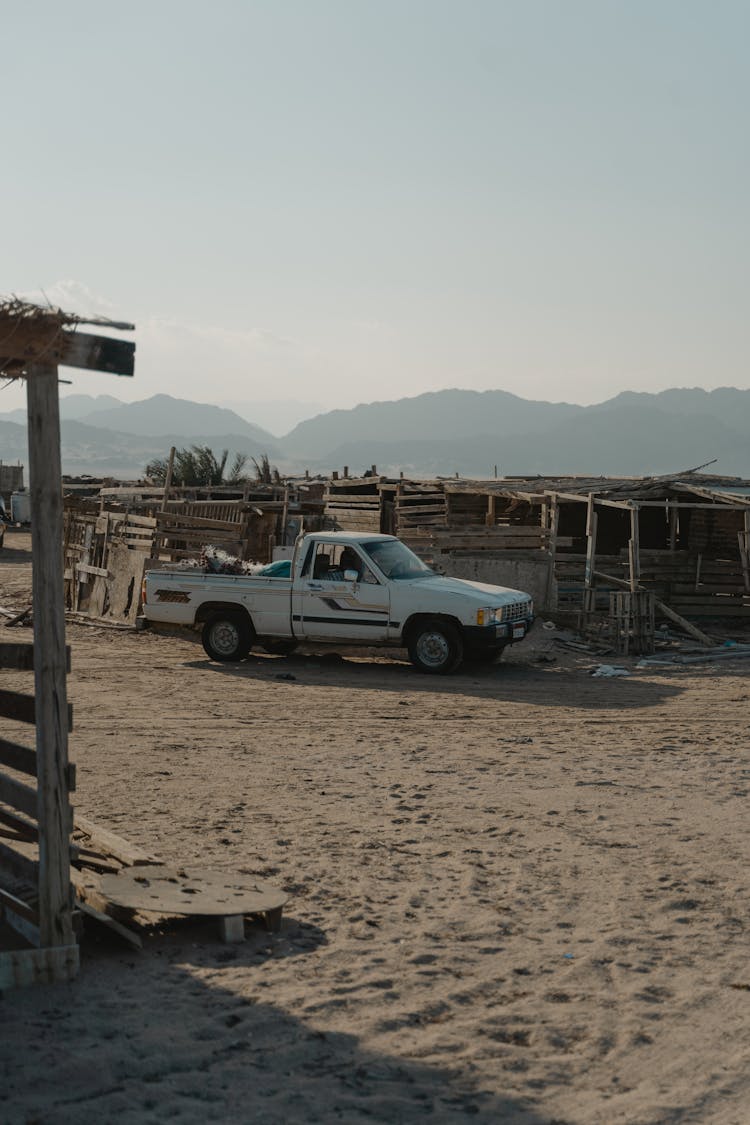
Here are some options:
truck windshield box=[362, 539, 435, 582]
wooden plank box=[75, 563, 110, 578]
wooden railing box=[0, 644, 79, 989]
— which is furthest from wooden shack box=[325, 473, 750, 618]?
Answer: wooden railing box=[0, 644, 79, 989]

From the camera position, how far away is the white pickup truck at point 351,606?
15422mm

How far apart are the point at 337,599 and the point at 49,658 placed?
10.3 m

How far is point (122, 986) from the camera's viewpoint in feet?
18.5

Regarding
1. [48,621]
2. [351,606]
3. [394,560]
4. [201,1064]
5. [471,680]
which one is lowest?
[201,1064]

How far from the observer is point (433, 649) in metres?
15.7

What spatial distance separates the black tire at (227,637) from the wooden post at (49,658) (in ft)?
35.4

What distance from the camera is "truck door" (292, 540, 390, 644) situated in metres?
15.7

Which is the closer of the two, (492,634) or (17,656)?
(17,656)

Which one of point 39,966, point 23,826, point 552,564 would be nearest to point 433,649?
point 552,564

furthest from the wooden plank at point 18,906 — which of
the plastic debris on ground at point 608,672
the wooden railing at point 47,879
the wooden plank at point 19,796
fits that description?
the plastic debris on ground at point 608,672

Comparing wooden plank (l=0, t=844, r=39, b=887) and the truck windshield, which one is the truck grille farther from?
wooden plank (l=0, t=844, r=39, b=887)

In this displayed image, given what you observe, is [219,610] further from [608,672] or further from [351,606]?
[608,672]

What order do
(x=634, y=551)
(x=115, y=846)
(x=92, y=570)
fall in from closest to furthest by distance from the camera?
1. (x=115, y=846)
2. (x=634, y=551)
3. (x=92, y=570)

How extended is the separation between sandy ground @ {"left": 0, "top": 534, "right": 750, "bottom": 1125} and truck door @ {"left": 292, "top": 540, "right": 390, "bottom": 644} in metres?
2.92
